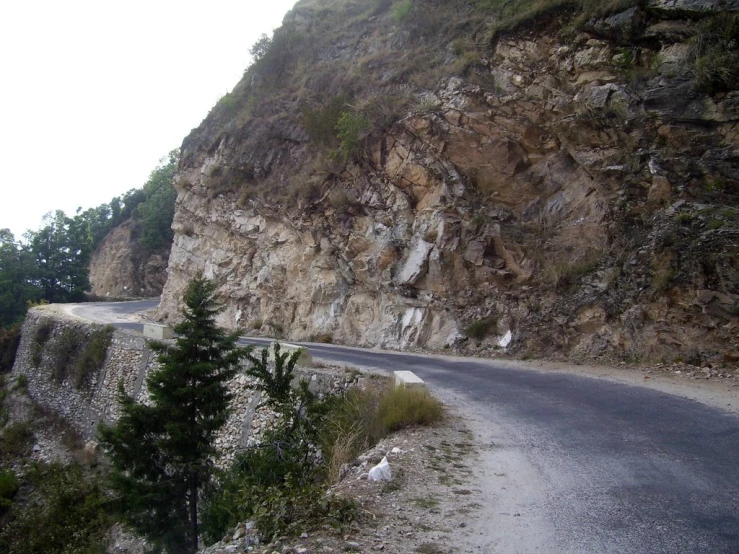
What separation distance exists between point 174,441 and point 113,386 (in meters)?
12.0

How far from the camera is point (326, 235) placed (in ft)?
70.2

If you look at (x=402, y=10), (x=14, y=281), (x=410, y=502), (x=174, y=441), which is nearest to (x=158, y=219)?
(x=14, y=281)

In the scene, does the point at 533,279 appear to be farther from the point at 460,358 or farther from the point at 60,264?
the point at 60,264

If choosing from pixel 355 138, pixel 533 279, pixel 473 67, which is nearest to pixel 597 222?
pixel 533 279

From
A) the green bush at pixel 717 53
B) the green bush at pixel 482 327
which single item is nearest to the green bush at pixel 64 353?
the green bush at pixel 482 327

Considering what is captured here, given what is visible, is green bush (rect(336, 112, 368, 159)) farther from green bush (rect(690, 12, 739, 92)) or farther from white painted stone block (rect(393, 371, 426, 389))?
white painted stone block (rect(393, 371, 426, 389))

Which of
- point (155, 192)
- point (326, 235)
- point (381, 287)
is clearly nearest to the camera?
point (381, 287)

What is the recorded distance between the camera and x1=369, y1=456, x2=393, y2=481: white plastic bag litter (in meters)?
4.74

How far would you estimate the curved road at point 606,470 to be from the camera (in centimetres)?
352

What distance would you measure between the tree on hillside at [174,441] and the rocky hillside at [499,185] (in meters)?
8.14

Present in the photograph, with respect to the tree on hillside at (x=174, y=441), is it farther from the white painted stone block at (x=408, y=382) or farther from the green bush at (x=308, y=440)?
the white painted stone block at (x=408, y=382)

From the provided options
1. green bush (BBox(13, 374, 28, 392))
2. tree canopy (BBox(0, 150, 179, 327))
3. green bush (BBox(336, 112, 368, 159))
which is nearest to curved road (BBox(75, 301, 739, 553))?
green bush (BBox(336, 112, 368, 159))

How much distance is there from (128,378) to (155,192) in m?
A: 40.6

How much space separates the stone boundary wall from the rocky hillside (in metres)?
5.90
